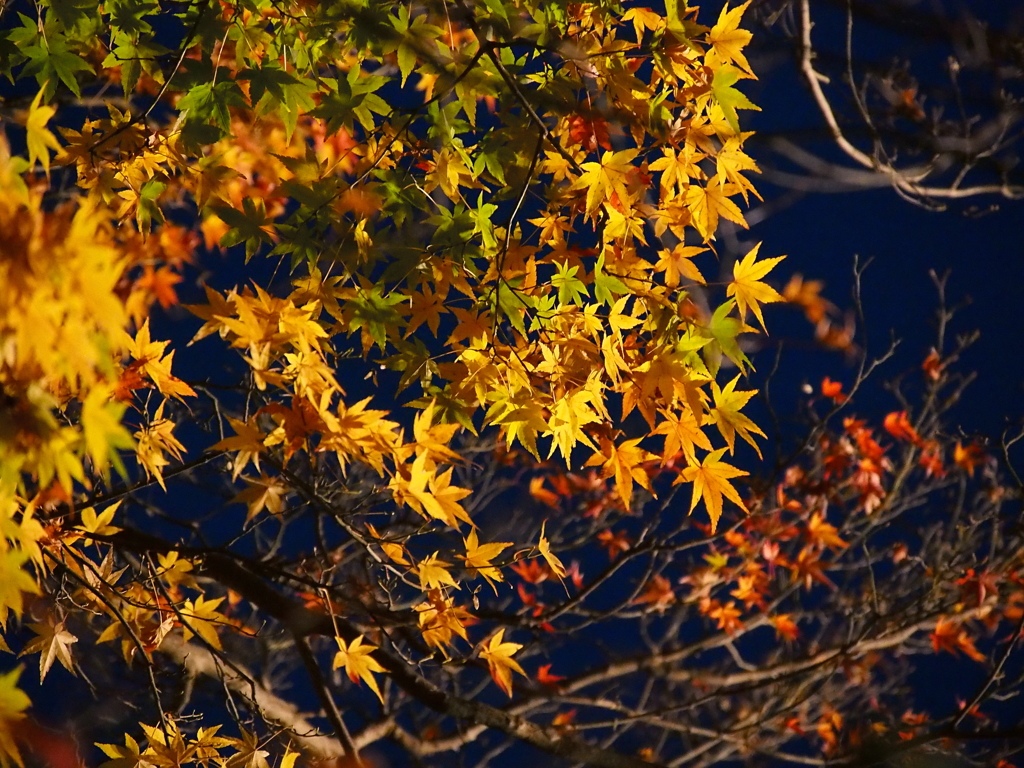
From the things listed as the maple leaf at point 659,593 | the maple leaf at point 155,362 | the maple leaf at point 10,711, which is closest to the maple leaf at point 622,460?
the maple leaf at point 155,362

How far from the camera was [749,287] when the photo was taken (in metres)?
1.36

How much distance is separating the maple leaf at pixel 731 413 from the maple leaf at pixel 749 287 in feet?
0.53

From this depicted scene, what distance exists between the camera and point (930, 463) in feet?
12.0

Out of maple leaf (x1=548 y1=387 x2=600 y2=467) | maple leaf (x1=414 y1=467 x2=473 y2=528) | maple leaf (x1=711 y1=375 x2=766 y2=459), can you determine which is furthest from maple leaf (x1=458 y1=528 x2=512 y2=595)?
maple leaf (x1=711 y1=375 x2=766 y2=459)

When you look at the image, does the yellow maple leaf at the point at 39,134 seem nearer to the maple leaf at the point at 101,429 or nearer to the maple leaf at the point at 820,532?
the maple leaf at the point at 101,429

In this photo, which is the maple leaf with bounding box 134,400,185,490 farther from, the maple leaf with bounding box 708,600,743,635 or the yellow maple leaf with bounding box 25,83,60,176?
the maple leaf with bounding box 708,600,743,635

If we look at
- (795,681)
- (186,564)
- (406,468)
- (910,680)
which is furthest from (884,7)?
(910,680)

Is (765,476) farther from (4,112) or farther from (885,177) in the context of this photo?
(4,112)

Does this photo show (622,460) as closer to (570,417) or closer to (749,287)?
(570,417)

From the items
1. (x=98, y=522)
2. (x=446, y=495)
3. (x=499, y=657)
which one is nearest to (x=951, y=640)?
(x=499, y=657)

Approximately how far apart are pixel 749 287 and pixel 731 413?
9.8 inches

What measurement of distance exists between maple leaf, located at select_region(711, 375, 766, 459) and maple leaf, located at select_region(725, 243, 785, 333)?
0.53 feet

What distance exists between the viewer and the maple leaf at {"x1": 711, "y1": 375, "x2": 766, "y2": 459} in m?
1.23

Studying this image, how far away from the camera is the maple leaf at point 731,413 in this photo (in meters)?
1.23
